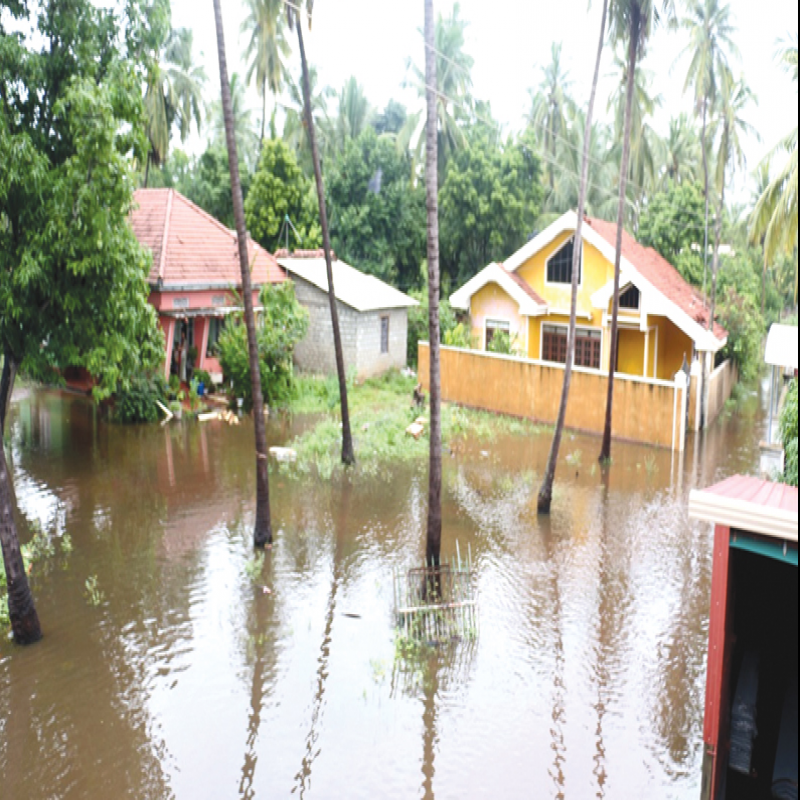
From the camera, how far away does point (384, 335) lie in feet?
87.2

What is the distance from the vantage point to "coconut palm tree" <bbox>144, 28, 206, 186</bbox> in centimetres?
2867

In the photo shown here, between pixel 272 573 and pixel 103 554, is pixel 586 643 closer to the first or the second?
pixel 272 573

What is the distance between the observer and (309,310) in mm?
25750

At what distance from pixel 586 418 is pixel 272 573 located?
11.2 m

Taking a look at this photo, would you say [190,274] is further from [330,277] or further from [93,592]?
[93,592]

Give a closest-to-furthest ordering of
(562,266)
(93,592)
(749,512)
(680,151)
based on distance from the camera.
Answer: (749,512) < (93,592) < (562,266) < (680,151)

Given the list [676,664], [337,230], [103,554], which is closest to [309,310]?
[337,230]

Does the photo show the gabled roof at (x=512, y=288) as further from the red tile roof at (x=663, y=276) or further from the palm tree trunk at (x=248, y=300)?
the palm tree trunk at (x=248, y=300)

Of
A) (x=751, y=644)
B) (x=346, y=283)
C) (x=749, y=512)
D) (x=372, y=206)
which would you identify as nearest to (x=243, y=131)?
(x=372, y=206)

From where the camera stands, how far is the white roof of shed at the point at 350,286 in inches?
989

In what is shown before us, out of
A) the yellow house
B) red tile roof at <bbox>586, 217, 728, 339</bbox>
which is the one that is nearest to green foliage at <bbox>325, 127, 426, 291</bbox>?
the yellow house

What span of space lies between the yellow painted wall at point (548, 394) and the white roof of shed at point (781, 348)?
257 cm

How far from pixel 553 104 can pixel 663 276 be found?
2111 centimetres

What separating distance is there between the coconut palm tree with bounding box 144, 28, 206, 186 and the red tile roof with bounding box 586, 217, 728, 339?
14767 millimetres
